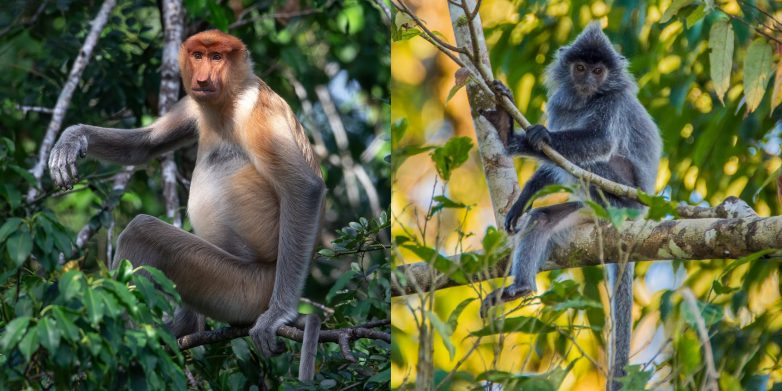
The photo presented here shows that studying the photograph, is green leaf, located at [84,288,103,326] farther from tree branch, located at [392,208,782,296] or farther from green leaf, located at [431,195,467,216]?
green leaf, located at [431,195,467,216]

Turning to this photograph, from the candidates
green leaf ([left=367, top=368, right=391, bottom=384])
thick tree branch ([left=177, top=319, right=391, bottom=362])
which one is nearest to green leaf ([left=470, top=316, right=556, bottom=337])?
green leaf ([left=367, top=368, right=391, bottom=384])

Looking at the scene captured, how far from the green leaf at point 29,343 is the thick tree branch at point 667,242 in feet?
3.26

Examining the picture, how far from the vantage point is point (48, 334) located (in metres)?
2.70

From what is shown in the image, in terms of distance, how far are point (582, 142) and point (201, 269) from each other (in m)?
1.62

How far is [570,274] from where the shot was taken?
3.34m

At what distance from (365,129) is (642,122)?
413 cm

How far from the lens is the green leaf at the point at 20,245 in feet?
10.4

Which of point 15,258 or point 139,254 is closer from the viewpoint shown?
point 15,258

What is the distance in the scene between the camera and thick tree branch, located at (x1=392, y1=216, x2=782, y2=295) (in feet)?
9.88

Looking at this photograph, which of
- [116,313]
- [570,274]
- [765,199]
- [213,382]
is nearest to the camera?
[116,313]

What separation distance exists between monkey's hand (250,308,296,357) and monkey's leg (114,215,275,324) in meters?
0.26

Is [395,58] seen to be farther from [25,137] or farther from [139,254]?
[25,137]

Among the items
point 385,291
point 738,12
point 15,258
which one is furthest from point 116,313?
point 738,12

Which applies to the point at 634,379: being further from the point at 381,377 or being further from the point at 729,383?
the point at 381,377
